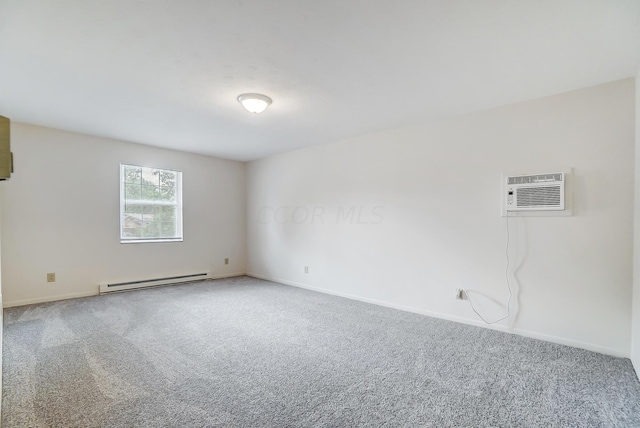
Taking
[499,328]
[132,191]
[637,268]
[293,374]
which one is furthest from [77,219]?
[637,268]

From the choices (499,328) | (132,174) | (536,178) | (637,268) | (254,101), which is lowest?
(499,328)

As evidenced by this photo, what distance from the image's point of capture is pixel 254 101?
2846mm

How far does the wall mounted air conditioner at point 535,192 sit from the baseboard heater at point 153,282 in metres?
4.79

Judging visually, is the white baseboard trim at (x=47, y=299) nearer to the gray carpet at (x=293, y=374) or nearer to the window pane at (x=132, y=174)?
the gray carpet at (x=293, y=374)

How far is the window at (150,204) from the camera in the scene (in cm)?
462

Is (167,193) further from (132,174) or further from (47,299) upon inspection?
(47,299)

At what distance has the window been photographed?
462 centimetres

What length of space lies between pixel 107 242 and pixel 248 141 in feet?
8.28

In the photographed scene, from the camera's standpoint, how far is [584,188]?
2.64m

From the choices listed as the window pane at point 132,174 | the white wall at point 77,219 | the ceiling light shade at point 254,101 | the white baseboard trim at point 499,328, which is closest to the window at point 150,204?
the window pane at point 132,174

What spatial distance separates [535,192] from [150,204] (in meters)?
5.21

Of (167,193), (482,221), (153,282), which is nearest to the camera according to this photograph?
(482,221)

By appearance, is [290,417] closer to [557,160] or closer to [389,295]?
[389,295]

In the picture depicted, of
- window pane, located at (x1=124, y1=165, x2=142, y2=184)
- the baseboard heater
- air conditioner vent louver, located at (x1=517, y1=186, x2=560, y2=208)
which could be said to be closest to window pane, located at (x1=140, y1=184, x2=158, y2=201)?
window pane, located at (x1=124, y1=165, x2=142, y2=184)
